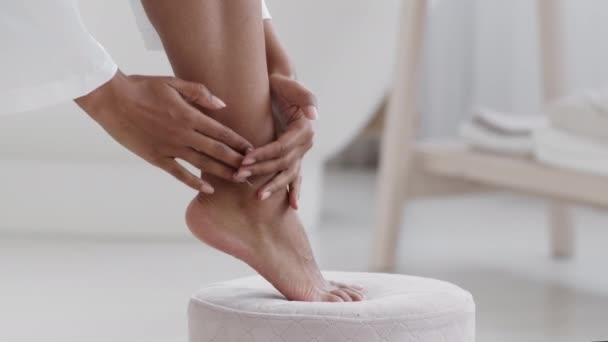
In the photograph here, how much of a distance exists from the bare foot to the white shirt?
0.21 meters

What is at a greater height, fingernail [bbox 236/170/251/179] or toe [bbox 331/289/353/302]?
fingernail [bbox 236/170/251/179]

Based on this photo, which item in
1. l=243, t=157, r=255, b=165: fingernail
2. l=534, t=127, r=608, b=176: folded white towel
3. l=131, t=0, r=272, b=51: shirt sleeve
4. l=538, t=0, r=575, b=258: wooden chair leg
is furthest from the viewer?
l=538, t=0, r=575, b=258: wooden chair leg

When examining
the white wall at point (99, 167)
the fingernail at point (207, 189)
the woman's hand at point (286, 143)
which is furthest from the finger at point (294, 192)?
the white wall at point (99, 167)

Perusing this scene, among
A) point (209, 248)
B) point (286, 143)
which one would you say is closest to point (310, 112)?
point (286, 143)

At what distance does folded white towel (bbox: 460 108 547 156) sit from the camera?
184cm

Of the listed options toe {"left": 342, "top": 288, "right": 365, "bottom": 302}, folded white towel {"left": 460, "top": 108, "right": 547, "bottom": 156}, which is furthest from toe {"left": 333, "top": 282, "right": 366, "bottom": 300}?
folded white towel {"left": 460, "top": 108, "right": 547, "bottom": 156}

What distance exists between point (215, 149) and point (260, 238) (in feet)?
0.42

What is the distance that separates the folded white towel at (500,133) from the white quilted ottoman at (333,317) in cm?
78

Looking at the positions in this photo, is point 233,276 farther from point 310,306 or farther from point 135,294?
point 310,306

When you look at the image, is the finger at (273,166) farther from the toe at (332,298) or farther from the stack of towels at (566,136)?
the stack of towels at (566,136)

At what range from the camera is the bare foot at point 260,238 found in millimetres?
1092

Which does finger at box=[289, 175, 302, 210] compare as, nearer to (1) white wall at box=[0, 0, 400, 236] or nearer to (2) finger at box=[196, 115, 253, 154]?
(2) finger at box=[196, 115, 253, 154]

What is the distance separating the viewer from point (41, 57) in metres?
0.93

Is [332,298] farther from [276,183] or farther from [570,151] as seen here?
[570,151]
